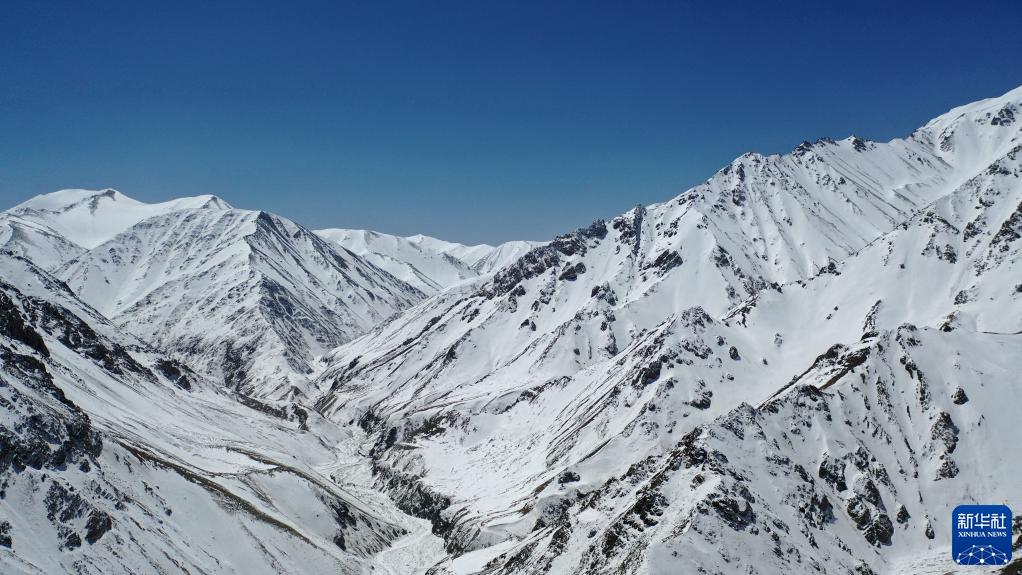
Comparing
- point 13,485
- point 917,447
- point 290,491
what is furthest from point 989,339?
point 13,485

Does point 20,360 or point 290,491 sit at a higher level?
point 20,360

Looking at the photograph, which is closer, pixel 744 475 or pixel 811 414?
pixel 744 475

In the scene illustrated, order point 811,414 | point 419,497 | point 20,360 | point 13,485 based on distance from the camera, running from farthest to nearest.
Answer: point 419,497 < point 811,414 < point 20,360 < point 13,485

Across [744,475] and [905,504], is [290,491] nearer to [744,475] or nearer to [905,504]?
[744,475]

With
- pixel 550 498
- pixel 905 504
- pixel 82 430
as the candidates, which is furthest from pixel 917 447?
pixel 82 430

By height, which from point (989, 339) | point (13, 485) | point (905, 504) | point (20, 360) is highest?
point (989, 339)

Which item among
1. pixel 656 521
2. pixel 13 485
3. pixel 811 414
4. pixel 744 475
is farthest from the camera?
pixel 811 414
